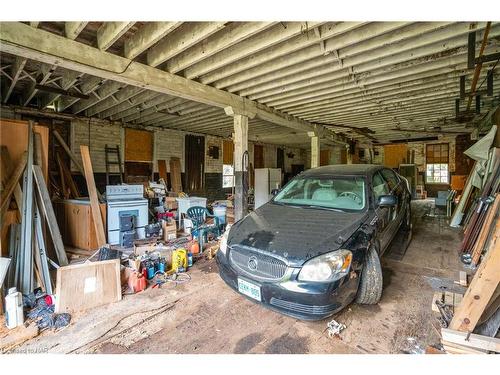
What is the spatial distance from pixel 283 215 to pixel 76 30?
10.3 feet

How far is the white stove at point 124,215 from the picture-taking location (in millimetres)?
4750

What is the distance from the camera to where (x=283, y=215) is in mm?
2953

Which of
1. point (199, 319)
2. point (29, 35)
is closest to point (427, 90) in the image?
point (199, 319)

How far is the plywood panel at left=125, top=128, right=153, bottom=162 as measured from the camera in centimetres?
823

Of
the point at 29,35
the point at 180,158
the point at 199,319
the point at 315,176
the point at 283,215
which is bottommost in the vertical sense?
the point at 199,319

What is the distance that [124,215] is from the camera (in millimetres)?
4879

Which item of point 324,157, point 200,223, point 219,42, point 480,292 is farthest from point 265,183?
point 324,157

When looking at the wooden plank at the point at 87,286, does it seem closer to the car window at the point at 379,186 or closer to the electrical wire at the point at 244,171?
the electrical wire at the point at 244,171

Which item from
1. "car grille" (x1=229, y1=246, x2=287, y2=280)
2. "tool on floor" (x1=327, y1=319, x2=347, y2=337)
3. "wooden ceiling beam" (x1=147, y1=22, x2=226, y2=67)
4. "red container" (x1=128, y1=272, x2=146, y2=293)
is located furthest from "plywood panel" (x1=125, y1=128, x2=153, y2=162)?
"tool on floor" (x1=327, y1=319, x2=347, y2=337)

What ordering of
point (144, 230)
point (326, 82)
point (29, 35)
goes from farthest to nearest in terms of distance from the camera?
point (144, 230), point (326, 82), point (29, 35)

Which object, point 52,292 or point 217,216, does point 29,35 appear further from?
point 217,216

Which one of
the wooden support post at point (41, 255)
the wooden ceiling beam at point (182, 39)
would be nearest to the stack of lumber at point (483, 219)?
the wooden ceiling beam at point (182, 39)
